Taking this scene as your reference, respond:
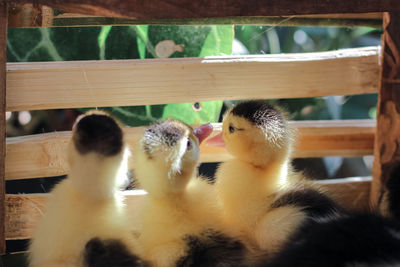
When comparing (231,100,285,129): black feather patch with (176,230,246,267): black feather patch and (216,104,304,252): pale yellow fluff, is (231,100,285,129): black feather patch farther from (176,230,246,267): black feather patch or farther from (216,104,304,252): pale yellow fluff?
(176,230,246,267): black feather patch

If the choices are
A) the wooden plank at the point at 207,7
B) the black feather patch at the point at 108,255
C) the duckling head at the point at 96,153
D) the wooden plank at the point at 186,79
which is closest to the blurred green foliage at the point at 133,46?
the wooden plank at the point at 186,79

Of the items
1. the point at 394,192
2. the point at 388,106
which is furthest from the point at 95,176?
the point at 388,106

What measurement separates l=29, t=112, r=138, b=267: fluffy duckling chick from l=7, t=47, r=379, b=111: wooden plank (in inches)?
10.2

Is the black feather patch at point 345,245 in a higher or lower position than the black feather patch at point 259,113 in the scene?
lower

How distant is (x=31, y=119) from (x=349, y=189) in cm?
113

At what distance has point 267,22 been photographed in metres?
1.12

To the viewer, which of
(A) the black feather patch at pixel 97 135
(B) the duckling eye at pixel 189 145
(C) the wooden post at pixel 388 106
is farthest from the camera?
(C) the wooden post at pixel 388 106

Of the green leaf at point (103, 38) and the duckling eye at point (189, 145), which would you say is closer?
the duckling eye at point (189, 145)

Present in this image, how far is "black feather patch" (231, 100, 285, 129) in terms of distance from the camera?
101cm

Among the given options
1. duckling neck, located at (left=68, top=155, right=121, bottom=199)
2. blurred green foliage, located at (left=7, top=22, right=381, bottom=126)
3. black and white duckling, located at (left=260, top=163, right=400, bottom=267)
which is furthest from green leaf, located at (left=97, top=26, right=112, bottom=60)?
black and white duckling, located at (left=260, top=163, right=400, bottom=267)

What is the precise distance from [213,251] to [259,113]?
33cm

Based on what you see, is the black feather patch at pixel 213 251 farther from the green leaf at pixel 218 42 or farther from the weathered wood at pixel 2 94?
the green leaf at pixel 218 42

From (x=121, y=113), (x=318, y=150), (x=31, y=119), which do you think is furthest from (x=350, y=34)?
(x=31, y=119)

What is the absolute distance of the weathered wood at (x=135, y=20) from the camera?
92cm
